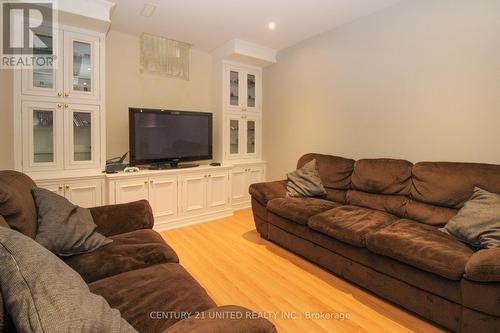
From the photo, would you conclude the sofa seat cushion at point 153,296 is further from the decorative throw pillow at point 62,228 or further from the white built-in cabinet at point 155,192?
A: the white built-in cabinet at point 155,192

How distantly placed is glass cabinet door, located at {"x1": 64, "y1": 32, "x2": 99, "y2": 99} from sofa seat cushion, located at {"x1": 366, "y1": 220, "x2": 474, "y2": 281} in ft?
10.5

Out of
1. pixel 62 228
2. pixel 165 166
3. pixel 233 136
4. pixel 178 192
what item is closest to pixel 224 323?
pixel 62 228

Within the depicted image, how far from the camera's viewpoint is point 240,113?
14.1 ft

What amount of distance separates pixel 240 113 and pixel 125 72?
1.74m

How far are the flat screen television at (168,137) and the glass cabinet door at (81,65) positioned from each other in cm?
50

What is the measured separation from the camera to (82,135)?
3033 millimetres

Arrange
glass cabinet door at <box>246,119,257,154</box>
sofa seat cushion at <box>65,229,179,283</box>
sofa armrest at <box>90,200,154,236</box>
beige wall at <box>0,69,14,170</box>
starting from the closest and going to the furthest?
sofa seat cushion at <box>65,229,179,283</box> → sofa armrest at <box>90,200,154,236</box> → beige wall at <box>0,69,14,170</box> → glass cabinet door at <box>246,119,257,154</box>

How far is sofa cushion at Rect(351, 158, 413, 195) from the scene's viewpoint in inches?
99.0

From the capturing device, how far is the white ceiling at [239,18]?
2.79 meters

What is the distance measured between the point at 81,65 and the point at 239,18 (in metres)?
1.86

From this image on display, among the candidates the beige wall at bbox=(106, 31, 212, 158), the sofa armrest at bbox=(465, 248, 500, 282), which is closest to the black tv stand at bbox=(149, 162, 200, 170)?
the beige wall at bbox=(106, 31, 212, 158)

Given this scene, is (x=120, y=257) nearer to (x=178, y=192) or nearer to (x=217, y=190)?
(x=178, y=192)

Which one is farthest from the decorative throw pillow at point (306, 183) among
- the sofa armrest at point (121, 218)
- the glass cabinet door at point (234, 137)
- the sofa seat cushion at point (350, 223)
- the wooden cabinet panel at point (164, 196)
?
the sofa armrest at point (121, 218)

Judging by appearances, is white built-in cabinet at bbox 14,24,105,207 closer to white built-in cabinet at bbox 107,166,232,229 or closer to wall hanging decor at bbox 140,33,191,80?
white built-in cabinet at bbox 107,166,232,229
